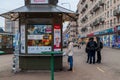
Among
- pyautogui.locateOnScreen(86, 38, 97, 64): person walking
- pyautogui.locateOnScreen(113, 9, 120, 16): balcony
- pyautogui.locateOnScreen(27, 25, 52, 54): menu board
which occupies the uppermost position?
pyautogui.locateOnScreen(113, 9, 120, 16): balcony

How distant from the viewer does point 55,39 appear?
14.1 m

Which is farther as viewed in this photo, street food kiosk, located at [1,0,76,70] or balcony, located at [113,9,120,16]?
balcony, located at [113,9,120,16]

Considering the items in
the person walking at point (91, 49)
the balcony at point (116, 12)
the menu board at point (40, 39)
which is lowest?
the person walking at point (91, 49)

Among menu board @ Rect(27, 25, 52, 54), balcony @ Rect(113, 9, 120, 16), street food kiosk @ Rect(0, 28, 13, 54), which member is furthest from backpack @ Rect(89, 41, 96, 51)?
balcony @ Rect(113, 9, 120, 16)

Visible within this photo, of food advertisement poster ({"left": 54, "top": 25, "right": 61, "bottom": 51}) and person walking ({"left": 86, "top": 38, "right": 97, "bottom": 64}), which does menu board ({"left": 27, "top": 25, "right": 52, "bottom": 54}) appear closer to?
food advertisement poster ({"left": 54, "top": 25, "right": 61, "bottom": 51})

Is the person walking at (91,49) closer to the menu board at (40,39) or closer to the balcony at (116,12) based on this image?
the menu board at (40,39)

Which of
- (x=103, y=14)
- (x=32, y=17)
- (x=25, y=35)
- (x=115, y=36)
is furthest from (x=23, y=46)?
(x=103, y=14)

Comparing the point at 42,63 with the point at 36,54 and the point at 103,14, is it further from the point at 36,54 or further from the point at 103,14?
the point at 103,14

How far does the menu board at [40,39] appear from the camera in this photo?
46.2ft

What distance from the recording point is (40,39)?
1409 centimetres

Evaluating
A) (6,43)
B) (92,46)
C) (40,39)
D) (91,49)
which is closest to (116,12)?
(6,43)

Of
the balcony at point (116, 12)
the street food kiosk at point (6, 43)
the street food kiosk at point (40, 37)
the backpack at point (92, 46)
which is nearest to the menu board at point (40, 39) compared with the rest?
the street food kiosk at point (40, 37)

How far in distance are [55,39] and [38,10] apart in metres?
1.63

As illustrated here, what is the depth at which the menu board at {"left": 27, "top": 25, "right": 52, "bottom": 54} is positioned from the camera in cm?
1407
